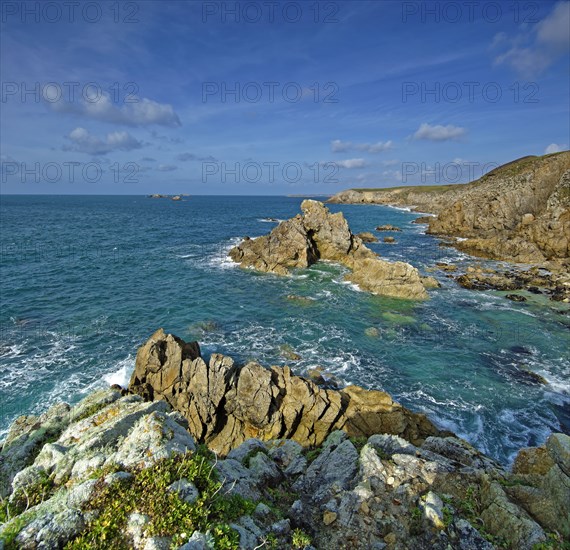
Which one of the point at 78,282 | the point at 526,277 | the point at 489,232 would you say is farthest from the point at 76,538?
the point at 489,232

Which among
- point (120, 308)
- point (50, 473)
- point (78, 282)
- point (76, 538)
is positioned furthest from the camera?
point (78, 282)

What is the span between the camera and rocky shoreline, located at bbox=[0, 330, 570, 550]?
7.37m

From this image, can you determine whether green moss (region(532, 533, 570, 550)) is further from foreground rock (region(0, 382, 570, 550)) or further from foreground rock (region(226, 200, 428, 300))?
foreground rock (region(226, 200, 428, 300))

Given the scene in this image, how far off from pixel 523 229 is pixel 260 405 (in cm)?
8324

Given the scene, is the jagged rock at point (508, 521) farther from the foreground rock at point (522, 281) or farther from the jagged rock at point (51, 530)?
the foreground rock at point (522, 281)

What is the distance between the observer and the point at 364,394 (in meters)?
24.4

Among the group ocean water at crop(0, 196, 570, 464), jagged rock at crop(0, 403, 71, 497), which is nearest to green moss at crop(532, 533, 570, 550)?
ocean water at crop(0, 196, 570, 464)

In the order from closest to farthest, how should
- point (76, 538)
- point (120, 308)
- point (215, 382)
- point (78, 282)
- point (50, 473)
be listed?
point (76, 538), point (50, 473), point (215, 382), point (120, 308), point (78, 282)

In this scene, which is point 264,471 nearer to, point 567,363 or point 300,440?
point 300,440

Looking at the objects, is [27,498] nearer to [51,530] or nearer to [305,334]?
[51,530]

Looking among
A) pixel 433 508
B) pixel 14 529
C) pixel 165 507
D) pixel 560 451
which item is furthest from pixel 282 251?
pixel 14 529

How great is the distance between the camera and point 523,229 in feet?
260

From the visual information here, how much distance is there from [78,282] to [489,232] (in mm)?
99082

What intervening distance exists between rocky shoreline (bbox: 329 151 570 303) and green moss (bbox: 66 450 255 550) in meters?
54.2
